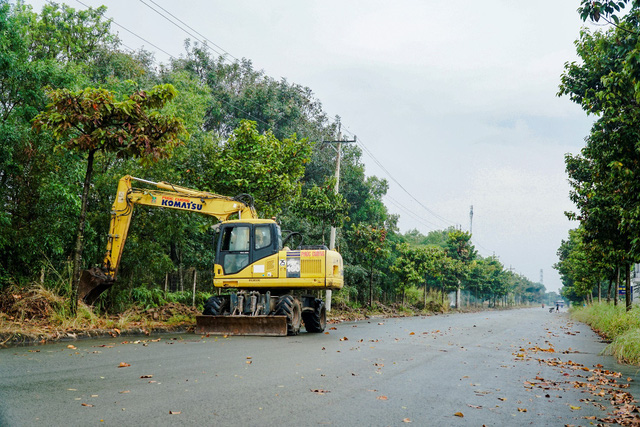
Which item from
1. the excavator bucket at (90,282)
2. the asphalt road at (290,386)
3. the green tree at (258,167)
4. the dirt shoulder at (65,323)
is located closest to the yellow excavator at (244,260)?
the excavator bucket at (90,282)

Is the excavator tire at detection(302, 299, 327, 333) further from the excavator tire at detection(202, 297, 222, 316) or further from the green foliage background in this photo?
the green foliage background

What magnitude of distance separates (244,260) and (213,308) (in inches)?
63.7

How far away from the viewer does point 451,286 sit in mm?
63281

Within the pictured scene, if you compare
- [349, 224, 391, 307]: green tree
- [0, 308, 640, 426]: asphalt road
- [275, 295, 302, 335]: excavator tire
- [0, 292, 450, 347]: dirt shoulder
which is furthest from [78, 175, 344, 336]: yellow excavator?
[349, 224, 391, 307]: green tree

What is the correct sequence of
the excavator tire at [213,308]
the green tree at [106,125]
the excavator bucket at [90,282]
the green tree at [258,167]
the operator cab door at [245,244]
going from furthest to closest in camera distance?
the green tree at [258,167] < the operator cab door at [245,244] < the excavator tire at [213,308] < the excavator bucket at [90,282] < the green tree at [106,125]

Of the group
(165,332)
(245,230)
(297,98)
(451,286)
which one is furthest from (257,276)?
(451,286)

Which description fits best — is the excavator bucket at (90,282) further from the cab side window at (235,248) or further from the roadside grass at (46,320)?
the cab side window at (235,248)

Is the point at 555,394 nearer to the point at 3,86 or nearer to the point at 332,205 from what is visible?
the point at 3,86

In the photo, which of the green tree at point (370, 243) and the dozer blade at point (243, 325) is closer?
the dozer blade at point (243, 325)

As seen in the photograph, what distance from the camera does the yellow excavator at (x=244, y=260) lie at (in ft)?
48.7

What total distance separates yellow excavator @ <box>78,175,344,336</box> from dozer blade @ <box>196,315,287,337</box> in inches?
1.1

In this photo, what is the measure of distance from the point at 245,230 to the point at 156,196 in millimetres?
2694

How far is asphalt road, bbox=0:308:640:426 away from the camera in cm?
520

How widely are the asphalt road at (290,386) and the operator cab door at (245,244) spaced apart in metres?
4.32
